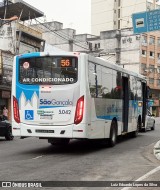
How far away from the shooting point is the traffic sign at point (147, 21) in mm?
18078

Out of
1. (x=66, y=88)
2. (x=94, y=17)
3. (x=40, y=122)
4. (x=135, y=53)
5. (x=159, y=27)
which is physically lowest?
(x=40, y=122)

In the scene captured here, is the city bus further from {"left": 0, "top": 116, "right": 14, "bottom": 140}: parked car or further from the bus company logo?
{"left": 0, "top": 116, "right": 14, "bottom": 140}: parked car

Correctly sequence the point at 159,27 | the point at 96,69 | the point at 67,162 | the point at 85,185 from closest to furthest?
the point at 85,185
the point at 67,162
the point at 96,69
the point at 159,27

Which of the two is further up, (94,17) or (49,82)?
(94,17)

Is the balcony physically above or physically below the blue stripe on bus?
above

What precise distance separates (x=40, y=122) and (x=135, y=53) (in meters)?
66.5

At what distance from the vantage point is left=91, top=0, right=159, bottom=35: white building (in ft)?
320

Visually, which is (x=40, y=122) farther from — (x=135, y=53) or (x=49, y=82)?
(x=135, y=53)

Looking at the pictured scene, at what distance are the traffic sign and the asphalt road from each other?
5.45 metres

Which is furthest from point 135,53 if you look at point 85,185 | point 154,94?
point 85,185

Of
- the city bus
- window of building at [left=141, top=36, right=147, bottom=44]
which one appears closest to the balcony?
the city bus

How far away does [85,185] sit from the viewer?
335 inches

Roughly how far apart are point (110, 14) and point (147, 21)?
274 feet

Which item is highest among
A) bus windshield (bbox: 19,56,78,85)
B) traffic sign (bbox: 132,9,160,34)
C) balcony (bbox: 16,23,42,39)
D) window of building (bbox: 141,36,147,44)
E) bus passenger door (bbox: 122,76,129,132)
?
window of building (bbox: 141,36,147,44)
